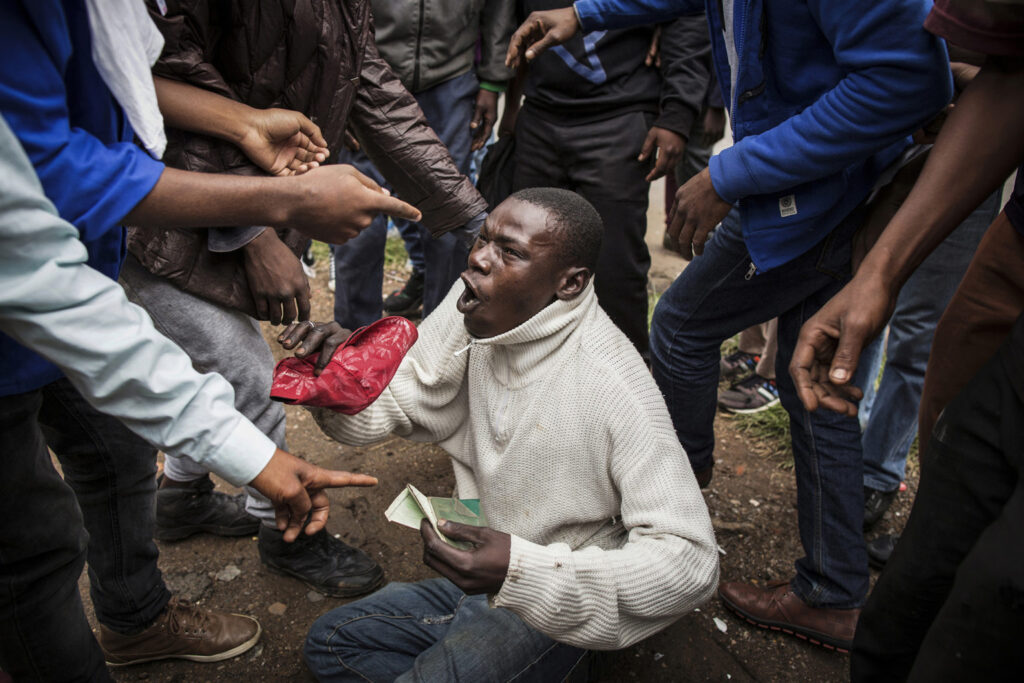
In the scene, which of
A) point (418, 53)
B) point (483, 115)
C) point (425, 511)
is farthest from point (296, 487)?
point (483, 115)

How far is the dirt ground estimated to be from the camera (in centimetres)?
234

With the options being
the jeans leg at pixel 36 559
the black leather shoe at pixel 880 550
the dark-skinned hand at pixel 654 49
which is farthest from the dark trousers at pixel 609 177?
the jeans leg at pixel 36 559

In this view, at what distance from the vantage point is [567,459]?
1847 mm

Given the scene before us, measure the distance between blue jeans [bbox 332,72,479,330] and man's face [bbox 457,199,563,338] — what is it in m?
1.60

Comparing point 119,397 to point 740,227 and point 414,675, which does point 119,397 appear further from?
point 740,227

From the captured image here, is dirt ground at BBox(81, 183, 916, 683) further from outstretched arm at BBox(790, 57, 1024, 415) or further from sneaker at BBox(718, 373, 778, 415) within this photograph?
outstretched arm at BBox(790, 57, 1024, 415)

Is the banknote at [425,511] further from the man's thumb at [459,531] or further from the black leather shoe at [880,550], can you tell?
the black leather shoe at [880,550]

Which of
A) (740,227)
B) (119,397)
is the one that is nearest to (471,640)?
(119,397)

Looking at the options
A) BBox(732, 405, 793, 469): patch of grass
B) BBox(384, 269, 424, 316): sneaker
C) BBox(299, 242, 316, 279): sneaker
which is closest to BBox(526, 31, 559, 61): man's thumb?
BBox(732, 405, 793, 469): patch of grass

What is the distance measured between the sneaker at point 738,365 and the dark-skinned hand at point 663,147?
4.44 ft

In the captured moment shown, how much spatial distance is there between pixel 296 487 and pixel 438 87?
2.45 meters

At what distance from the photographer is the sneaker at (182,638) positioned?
221 centimetres

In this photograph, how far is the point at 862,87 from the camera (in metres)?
1.75

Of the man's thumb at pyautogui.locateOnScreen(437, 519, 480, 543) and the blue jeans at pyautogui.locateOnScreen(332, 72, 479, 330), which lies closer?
the man's thumb at pyautogui.locateOnScreen(437, 519, 480, 543)
